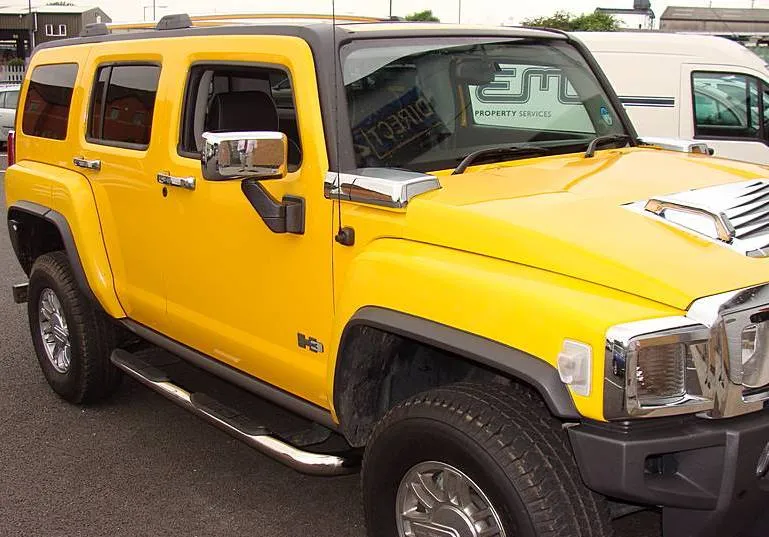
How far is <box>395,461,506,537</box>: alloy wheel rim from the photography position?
280cm

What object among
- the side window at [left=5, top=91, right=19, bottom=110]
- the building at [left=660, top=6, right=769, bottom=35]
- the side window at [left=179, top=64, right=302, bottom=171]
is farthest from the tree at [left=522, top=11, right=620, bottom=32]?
the side window at [left=179, top=64, right=302, bottom=171]

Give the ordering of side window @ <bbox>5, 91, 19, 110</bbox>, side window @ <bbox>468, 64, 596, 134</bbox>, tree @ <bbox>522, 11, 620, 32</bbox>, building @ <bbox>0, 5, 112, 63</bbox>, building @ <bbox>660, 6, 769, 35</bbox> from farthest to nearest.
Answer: building @ <bbox>0, 5, 112, 63</bbox> → building @ <bbox>660, 6, 769, 35</bbox> → tree @ <bbox>522, 11, 620, 32</bbox> → side window @ <bbox>5, 91, 19, 110</bbox> → side window @ <bbox>468, 64, 596, 134</bbox>

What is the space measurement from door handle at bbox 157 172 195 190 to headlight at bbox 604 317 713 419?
2.15 meters

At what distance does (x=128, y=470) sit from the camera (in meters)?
4.42

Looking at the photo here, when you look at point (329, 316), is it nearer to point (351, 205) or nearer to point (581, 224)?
point (351, 205)

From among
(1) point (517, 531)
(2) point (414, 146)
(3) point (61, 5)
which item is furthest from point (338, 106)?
(3) point (61, 5)

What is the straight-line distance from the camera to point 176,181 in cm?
400

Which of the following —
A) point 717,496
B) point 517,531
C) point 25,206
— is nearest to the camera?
point 717,496

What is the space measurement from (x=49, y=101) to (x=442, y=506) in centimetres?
367

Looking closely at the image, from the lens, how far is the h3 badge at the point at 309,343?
3402mm

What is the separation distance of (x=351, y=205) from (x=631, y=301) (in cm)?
112

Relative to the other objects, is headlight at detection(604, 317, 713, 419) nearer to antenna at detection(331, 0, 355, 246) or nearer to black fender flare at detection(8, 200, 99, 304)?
antenna at detection(331, 0, 355, 246)

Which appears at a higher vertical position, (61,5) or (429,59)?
(61,5)

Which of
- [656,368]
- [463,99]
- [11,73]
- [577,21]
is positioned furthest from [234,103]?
[11,73]
